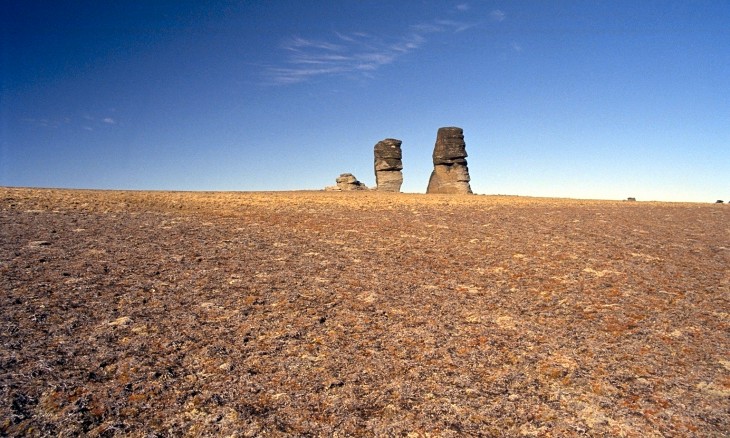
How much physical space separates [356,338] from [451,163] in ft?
111

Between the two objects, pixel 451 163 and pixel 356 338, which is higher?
pixel 451 163

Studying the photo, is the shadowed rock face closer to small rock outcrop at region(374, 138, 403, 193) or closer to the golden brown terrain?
small rock outcrop at region(374, 138, 403, 193)

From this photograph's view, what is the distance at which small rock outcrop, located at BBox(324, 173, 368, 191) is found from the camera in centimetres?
4328

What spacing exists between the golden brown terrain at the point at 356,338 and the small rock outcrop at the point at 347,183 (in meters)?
33.9

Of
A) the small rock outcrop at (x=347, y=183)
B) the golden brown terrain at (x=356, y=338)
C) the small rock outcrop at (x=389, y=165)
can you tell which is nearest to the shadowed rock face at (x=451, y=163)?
the small rock outcrop at (x=389, y=165)

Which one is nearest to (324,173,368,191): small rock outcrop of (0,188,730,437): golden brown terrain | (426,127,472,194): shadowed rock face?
(426,127,472,194): shadowed rock face

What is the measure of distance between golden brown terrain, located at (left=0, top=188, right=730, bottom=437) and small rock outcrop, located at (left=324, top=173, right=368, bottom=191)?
111 ft

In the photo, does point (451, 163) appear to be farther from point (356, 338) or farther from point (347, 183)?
point (356, 338)

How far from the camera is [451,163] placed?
3697 cm

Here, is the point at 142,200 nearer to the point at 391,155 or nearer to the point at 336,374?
the point at 336,374

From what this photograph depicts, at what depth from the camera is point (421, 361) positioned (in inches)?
162

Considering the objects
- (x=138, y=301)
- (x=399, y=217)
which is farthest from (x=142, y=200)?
(x=138, y=301)

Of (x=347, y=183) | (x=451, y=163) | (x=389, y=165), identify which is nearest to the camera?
(x=451, y=163)

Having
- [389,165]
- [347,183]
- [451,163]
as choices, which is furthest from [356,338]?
[347,183]
